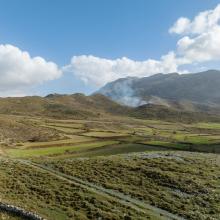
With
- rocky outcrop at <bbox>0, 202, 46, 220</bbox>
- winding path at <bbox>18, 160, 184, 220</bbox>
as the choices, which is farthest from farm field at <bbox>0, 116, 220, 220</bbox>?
rocky outcrop at <bbox>0, 202, 46, 220</bbox>

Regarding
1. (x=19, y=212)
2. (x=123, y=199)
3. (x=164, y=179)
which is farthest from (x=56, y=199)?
(x=164, y=179)

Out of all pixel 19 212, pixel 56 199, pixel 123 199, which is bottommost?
pixel 123 199

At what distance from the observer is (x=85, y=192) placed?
37750mm

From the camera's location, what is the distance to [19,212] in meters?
28.7

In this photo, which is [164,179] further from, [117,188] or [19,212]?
[19,212]

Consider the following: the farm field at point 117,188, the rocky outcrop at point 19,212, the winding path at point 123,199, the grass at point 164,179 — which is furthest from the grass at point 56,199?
the grass at point 164,179

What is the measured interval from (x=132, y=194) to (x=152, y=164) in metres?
16.6

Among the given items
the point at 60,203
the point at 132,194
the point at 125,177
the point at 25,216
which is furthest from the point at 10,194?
the point at 125,177

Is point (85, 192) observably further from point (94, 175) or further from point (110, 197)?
point (94, 175)

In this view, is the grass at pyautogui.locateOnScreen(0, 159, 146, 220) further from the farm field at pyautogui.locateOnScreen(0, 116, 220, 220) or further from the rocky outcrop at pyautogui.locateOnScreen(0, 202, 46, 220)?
the rocky outcrop at pyautogui.locateOnScreen(0, 202, 46, 220)

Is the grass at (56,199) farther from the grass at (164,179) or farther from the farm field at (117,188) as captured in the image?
the grass at (164,179)

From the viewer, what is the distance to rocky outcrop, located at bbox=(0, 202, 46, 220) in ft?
91.1

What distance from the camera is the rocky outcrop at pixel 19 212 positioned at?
91.1ft

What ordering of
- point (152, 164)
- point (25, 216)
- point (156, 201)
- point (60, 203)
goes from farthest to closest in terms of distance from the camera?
point (152, 164) → point (156, 201) → point (60, 203) → point (25, 216)
